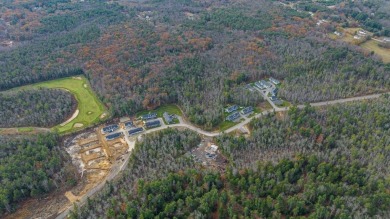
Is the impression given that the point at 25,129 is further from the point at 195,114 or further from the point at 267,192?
the point at 267,192

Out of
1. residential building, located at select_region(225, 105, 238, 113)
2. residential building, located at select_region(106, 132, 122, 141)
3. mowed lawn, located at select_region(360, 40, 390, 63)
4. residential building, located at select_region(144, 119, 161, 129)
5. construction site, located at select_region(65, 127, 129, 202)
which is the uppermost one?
mowed lawn, located at select_region(360, 40, 390, 63)

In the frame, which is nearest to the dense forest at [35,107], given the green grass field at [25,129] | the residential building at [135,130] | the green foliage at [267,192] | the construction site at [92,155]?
the green grass field at [25,129]

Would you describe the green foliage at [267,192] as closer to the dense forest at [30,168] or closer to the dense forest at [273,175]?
the dense forest at [273,175]

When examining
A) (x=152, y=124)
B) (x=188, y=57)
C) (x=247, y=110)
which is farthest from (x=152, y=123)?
(x=188, y=57)

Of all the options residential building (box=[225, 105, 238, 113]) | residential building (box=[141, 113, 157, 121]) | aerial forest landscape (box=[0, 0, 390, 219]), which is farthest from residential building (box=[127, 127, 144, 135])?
residential building (box=[225, 105, 238, 113])

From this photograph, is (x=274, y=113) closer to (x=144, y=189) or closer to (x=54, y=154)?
(x=144, y=189)

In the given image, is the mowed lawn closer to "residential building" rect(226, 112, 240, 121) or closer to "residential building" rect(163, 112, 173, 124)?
"residential building" rect(226, 112, 240, 121)
